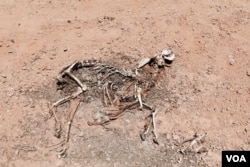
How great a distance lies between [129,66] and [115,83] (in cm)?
36

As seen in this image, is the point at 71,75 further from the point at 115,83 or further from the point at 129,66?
the point at 129,66

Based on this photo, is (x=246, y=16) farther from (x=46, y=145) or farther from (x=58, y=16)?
(x=46, y=145)

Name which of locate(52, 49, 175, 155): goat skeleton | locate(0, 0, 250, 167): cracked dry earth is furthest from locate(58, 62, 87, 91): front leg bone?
locate(0, 0, 250, 167): cracked dry earth

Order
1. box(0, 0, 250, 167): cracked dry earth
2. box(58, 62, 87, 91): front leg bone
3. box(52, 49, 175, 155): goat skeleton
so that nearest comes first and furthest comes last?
box(0, 0, 250, 167): cracked dry earth
box(52, 49, 175, 155): goat skeleton
box(58, 62, 87, 91): front leg bone

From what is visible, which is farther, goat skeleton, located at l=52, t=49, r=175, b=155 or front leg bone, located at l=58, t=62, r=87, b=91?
front leg bone, located at l=58, t=62, r=87, b=91

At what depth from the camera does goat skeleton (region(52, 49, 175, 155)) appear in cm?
450

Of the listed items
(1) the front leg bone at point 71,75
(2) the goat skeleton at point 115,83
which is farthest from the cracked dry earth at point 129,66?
(1) the front leg bone at point 71,75

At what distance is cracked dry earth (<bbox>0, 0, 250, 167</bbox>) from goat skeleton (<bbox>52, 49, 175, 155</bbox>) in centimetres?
7

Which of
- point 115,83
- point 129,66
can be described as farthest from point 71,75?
point 129,66

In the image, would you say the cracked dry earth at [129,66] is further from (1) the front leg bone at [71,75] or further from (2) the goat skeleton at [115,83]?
(1) the front leg bone at [71,75]

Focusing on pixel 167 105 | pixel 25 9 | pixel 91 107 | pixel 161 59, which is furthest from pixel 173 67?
pixel 25 9

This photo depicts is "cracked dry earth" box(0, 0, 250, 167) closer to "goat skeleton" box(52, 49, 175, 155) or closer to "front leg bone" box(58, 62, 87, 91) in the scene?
"goat skeleton" box(52, 49, 175, 155)

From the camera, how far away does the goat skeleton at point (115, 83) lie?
4504 millimetres

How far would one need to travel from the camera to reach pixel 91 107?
4.59m
